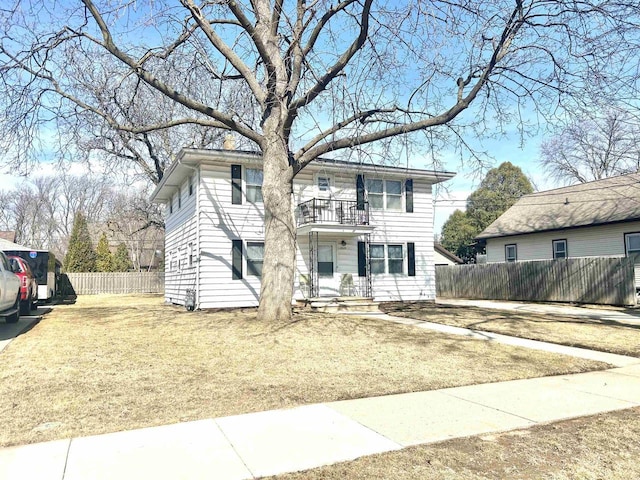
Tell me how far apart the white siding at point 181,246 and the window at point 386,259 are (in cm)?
644

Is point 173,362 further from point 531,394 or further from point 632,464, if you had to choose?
point 632,464

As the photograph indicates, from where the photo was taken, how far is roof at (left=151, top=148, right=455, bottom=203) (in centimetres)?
1526

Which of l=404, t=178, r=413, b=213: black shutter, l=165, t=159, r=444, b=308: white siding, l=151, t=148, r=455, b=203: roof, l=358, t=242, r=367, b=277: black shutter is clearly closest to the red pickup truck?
l=165, t=159, r=444, b=308: white siding

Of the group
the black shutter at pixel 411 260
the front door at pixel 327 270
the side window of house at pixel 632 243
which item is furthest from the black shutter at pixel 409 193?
the side window of house at pixel 632 243

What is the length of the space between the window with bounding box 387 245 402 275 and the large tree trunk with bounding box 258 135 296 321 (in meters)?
7.78

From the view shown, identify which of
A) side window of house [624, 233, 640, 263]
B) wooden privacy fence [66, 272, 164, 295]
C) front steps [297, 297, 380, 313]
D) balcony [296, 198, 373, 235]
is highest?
balcony [296, 198, 373, 235]

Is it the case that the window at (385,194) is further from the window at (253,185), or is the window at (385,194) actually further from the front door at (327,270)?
the window at (253,185)

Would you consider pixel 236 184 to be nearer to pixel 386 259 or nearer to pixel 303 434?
pixel 386 259

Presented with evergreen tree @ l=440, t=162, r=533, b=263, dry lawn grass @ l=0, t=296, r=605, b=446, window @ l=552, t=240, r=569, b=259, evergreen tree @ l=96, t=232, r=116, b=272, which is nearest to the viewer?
dry lawn grass @ l=0, t=296, r=605, b=446

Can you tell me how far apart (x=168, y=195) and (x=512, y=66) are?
15070 millimetres

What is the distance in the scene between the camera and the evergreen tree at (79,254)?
35125mm

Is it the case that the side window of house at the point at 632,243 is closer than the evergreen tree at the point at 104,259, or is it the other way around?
the side window of house at the point at 632,243

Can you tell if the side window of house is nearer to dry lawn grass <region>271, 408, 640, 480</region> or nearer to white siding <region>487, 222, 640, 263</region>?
white siding <region>487, 222, 640, 263</region>

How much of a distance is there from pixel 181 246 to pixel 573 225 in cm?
1773
